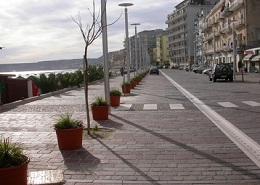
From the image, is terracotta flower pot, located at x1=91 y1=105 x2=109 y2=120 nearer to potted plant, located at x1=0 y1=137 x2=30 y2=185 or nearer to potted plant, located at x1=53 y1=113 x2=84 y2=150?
potted plant, located at x1=53 y1=113 x2=84 y2=150

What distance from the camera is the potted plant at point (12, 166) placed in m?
4.27

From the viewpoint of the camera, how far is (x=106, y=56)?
1256 cm

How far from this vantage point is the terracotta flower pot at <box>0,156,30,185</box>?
13.9ft

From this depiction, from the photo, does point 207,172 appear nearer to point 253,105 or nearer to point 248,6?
point 253,105

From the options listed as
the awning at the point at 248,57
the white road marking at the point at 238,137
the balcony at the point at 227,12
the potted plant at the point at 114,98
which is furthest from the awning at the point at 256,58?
the white road marking at the point at 238,137

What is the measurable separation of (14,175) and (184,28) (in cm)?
12583

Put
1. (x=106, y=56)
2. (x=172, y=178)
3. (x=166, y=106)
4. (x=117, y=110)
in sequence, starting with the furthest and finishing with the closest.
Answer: (x=166, y=106) < (x=117, y=110) < (x=106, y=56) < (x=172, y=178)

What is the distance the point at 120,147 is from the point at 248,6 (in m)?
52.9

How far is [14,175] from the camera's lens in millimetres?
4320

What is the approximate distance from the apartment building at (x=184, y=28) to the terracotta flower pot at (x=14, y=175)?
11240 centimetres

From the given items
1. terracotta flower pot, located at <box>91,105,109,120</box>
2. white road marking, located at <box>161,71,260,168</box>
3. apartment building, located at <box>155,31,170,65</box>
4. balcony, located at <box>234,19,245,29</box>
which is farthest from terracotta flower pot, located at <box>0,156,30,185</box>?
apartment building, located at <box>155,31,170,65</box>

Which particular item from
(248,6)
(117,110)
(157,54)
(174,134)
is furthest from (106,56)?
(157,54)

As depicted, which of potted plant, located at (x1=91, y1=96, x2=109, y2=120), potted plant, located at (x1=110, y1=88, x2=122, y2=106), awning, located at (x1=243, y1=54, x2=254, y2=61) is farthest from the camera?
awning, located at (x1=243, y1=54, x2=254, y2=61)

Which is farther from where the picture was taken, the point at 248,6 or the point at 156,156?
the point at 248,6
